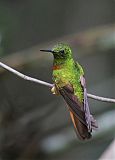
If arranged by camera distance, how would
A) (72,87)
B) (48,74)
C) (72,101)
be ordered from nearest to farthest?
(72,101) → (72,87) → (48,74)

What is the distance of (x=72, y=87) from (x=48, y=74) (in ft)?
8.61

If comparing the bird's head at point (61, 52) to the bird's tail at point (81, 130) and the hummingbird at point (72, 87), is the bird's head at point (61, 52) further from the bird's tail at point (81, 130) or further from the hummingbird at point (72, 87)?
the bird's tail at point (81, 130)

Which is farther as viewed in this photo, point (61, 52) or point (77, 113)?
point (61, 52)

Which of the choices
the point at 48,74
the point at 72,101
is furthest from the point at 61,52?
the point at 48,74

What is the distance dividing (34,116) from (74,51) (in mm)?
Answer: 638

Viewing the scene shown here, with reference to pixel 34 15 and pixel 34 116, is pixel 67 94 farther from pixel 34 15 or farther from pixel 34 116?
pixel 34 15

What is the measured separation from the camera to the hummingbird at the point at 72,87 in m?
3.62

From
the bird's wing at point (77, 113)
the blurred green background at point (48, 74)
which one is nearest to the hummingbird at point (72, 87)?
the bird's wing at point (77, 113)

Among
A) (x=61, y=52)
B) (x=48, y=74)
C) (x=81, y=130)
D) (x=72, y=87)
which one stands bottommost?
(x=48, y=74)

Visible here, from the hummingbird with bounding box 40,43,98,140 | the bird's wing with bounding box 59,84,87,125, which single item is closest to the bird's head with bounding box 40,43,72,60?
the hummingbird with bounding box 40,43,98,140

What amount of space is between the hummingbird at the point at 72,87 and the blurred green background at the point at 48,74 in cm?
113

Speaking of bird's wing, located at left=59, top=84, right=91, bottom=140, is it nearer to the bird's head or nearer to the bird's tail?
the bird's tail

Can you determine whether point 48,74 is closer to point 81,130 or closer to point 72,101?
point 72,101

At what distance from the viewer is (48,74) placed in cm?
649
